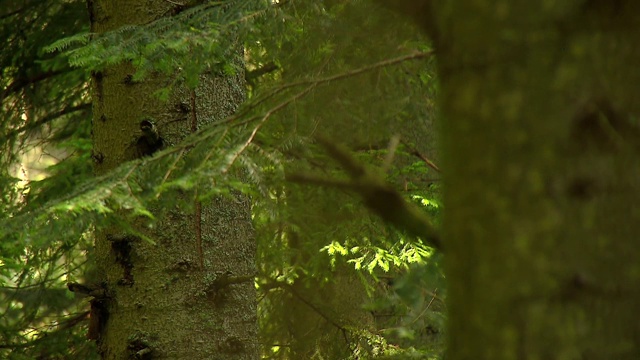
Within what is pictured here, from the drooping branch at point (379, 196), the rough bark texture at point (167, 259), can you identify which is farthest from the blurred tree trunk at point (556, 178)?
the rough bark texture at point (167, 259)

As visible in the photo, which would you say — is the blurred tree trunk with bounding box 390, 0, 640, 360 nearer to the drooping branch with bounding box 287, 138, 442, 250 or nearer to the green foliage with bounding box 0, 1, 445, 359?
the drooping branch with bounding box 287, 138, 442, 250

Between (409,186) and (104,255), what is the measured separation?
2044mm

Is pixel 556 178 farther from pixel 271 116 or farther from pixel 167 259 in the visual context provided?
pixel 167 259

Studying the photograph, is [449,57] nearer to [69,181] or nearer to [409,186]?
[409,186]

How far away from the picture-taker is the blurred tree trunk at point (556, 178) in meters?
1.31

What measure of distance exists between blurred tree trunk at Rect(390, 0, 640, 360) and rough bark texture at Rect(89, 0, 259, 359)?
2.19 meters

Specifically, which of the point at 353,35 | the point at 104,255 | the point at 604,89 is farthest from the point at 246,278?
the point at 604,89

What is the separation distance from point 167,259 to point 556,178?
237cm

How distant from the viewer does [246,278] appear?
3500mm

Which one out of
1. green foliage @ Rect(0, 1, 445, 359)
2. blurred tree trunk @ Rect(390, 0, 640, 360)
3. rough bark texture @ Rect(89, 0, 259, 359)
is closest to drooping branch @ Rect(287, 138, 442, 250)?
green foliage @ Rect(0, 1, 445, 359)

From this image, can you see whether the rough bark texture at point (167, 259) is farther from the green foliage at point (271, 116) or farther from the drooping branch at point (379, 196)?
A: the drooping branch at point (379, 196)

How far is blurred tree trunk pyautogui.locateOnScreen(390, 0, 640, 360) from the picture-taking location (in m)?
1.31

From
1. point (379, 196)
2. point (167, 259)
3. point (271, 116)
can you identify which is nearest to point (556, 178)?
point (379, 196)

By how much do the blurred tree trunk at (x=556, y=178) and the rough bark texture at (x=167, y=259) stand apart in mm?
2187
